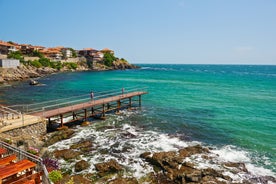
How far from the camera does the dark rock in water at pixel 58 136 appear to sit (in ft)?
62.6

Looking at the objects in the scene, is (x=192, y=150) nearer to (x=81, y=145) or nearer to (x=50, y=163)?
(x=81, y=145)

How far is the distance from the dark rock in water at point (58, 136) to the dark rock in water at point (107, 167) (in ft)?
21.4

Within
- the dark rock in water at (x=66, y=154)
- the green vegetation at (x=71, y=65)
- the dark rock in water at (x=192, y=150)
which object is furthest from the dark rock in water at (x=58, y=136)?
the green vegetation at (x=71, y=65)

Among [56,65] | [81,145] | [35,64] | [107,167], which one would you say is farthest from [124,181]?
[56,65]

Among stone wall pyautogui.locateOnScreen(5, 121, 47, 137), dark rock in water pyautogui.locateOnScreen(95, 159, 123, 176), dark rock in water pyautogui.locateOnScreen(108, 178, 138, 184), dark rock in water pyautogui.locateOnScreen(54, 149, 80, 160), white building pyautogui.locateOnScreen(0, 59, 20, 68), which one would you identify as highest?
white building pyautogui.locateOnScreen(0, 59, 20, 68)

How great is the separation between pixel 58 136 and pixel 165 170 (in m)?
11.1

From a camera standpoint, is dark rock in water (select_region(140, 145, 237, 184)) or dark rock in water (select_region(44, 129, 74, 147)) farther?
dark rock in water (select_region(44, 129, 74, 147))

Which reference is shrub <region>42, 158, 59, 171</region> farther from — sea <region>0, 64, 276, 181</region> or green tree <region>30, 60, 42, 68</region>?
green tree <region>30, 60, 42, 68</region>

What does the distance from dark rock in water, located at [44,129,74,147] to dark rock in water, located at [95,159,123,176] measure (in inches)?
257

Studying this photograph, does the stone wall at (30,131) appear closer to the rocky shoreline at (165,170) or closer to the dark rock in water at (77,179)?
the rocky shoreline at (165,170)

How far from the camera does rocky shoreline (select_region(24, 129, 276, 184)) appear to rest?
13.6 meters

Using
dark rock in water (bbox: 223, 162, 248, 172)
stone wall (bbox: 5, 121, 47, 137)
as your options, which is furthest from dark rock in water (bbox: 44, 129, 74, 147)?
dark rock in water (bbox: 223, 162, 248, 172)

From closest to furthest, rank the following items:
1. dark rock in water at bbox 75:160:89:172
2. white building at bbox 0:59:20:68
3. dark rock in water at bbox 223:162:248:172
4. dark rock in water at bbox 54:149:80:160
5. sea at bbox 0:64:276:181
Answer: dark rock in water at bbox 75:160:89:172 → dark rock in water at bbox 223:162:248:172 → dark rock in water at bbox 54:149:80:160 → sea at bbox 0:64:276:181 → white building at bbox 0:59:20:68

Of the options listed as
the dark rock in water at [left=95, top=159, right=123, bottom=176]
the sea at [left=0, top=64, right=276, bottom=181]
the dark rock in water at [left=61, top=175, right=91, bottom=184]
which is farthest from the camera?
the sea at [left=0, top=64, right=276, bottom=181]
